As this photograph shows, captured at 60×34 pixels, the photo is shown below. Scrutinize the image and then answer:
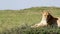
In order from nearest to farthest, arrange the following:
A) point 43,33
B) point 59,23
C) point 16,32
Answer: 1. point 43,33
2. point 16,32
3. point 59,23

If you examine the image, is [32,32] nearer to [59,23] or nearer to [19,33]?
[19,33]

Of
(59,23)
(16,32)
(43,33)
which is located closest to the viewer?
(43,33)

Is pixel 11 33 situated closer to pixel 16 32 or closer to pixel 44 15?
pixel 16 32

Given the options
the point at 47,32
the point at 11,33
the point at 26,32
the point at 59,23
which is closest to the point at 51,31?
the point at 47,32

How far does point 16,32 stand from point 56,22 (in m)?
4.17

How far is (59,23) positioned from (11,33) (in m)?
4.05

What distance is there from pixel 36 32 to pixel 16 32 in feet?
2.73

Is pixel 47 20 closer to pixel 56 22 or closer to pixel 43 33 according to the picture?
pixel 56 22

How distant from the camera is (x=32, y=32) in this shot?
817 centimetres

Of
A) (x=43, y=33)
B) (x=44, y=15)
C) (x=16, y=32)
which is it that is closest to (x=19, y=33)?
(x=16, y=32)

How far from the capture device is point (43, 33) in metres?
7.97

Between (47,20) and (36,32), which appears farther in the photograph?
(47,20)

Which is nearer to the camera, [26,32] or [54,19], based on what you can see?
[26,32]

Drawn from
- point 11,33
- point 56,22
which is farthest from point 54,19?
point 11,33
